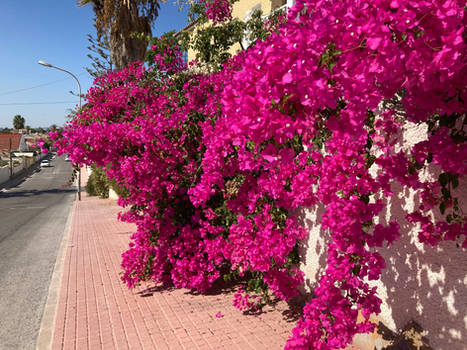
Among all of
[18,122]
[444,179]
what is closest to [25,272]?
[444,179]

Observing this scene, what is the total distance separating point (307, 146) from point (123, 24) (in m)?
13.4

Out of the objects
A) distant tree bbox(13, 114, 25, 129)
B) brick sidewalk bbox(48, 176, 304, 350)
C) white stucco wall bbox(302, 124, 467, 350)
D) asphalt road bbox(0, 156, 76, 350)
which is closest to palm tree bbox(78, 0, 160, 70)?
asphalt road bbox(0, 156, 76, 350)

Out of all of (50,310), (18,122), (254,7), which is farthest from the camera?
(18,122)

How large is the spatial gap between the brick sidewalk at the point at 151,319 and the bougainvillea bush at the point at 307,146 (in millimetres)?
311

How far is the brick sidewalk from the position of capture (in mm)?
4566

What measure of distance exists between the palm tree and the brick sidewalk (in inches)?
368

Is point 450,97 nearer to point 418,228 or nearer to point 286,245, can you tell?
point 418,228

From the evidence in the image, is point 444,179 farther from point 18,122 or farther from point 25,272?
point 18,122

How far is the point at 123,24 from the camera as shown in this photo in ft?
44.8

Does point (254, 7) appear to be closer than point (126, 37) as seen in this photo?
Yes

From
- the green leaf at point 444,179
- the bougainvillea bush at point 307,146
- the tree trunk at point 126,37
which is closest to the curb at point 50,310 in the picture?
the bougainvillea bush at point 307,146

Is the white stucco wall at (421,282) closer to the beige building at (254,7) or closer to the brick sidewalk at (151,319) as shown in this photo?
the brick sidewalk at (151,319)

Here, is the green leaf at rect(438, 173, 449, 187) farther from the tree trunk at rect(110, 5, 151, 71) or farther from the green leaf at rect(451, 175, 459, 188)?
the tree trunk at rect(110, 5, 151, 71)

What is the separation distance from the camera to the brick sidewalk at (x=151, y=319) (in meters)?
4.57
